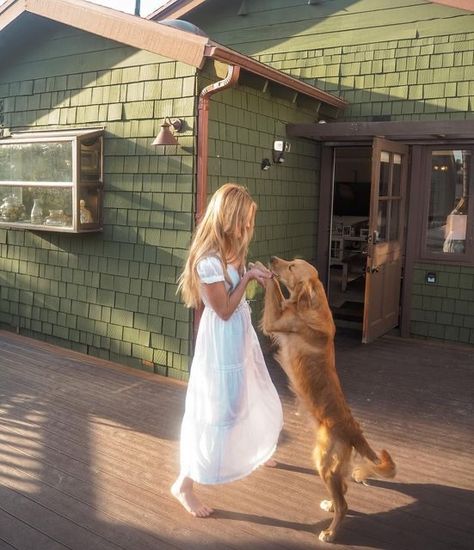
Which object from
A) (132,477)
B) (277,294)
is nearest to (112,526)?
(132,477)

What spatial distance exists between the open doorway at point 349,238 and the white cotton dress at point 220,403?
401 centimetres

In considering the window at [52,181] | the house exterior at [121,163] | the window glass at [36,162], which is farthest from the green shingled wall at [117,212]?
the window glass at [36,162]

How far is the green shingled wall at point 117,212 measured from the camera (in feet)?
17.1

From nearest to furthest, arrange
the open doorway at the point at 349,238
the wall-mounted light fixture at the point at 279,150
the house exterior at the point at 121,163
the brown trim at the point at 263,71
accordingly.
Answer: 1. the brown trim at the point at 263,71
2. the house exterior at the point at 121,163
3. the wall-mounted light fixture at the point at 279,150
4. the open doorway at the point at 349,238

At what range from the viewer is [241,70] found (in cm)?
512

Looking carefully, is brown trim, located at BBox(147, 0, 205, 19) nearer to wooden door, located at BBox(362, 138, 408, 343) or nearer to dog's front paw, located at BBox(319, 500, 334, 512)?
wooden door, located at BBox(362, 138, 408, 343)

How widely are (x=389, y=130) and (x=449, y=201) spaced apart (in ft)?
4.65

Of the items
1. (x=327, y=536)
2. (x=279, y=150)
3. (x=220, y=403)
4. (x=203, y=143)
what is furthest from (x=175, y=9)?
(x=327, y=536)

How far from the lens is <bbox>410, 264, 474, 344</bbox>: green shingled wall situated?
667cm

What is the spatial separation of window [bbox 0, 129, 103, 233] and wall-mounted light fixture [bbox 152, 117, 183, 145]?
2.93ft

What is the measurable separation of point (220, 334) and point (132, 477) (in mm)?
1159

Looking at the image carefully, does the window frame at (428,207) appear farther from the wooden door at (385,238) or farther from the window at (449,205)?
the wooden door at (385,238)

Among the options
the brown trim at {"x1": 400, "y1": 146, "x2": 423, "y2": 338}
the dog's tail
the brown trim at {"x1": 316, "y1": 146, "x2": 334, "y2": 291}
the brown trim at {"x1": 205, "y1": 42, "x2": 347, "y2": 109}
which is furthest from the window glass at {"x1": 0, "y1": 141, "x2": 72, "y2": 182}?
the dog's tail

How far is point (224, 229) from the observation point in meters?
2.82
